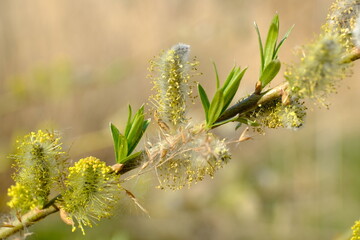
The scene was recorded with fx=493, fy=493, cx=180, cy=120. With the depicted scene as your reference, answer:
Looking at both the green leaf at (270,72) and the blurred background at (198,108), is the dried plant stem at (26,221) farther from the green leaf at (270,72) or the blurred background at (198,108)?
the blurred background at (198,108)

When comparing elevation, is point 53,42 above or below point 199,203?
above

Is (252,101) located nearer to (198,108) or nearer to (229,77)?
(229,77)

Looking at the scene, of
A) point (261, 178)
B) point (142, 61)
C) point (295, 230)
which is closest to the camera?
point (295, 230)

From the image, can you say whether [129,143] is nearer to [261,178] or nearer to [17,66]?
[261,178]

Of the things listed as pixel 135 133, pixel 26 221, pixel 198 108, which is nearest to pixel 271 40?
pixel 135 133

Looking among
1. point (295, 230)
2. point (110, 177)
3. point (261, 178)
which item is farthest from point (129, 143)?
point (261, 178)

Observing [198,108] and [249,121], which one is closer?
[249,121]

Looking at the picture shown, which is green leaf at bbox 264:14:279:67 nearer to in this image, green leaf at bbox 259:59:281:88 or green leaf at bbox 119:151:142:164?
green leaf at bbox 259:59:281:88
